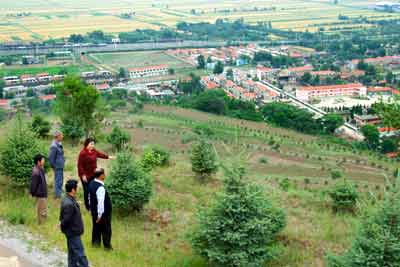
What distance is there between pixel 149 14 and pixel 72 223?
102m

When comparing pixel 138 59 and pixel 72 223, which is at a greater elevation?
pixel 72 223

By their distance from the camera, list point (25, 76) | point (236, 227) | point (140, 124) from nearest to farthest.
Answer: point (236, 227) < point (140, 124) < point (25, 76)

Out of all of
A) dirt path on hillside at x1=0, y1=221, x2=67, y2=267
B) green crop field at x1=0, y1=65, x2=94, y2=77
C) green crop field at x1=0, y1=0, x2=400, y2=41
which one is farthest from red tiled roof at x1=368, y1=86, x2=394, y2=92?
dirt path on hillside at x1=0, y1=221, x2=67, y2=267

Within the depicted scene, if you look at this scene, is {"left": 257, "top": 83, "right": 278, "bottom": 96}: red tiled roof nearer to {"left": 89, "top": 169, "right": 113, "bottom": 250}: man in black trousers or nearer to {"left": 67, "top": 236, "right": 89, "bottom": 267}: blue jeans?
{"left": 89, "top": 169, "right": 113, "bottom": 250}: man in black trousers

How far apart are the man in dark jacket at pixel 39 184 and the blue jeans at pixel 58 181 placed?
78cm

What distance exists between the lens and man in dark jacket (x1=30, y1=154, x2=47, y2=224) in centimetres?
722

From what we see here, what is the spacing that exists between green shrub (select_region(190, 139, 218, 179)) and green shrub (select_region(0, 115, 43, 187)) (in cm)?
359

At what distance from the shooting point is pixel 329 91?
49.5 meters

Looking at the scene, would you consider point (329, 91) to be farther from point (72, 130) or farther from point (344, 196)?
point (344, 196)

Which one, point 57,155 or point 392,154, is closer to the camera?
point 57,155

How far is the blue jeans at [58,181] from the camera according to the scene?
8.26 meters

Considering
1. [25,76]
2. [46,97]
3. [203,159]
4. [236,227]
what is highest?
[236,227]

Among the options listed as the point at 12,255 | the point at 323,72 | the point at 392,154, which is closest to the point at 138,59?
the point at 323,72

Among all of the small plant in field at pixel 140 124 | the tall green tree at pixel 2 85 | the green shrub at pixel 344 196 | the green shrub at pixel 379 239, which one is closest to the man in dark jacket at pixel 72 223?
the green shrub at pixel 379 239
